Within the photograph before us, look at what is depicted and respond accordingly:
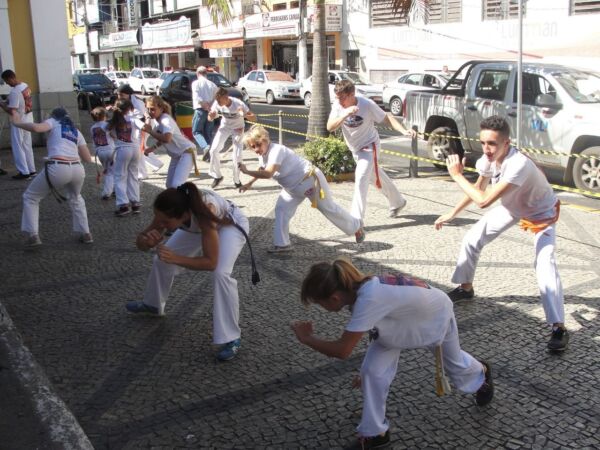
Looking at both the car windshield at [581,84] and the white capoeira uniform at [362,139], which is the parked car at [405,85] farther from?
the white capoeira uniform at [362,139]

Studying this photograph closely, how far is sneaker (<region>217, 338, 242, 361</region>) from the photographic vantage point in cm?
468

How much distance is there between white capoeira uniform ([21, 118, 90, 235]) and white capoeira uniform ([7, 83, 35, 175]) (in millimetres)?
4968

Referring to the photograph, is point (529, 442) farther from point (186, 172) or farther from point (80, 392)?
point (186, 172)

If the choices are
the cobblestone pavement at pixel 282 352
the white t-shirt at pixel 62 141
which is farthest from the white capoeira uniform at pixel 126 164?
the white t-shirt at pixel 62 141

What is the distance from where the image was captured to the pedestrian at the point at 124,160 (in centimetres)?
895

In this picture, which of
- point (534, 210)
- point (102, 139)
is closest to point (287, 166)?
point (534, 210)

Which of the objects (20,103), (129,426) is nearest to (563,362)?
(129,426)

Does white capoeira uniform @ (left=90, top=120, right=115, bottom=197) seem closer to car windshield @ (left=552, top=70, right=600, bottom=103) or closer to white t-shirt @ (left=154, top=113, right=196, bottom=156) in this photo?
white t-shirt @ (left=154, top=113, right=196, bottom=156)

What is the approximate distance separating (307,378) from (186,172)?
4.63 meters

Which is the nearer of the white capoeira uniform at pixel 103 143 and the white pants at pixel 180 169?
the white pants at pixel 180 169

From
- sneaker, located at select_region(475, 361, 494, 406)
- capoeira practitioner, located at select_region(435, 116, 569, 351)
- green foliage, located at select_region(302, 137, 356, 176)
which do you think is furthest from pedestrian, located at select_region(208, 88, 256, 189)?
sneaker, located at select_region(475, 361, 494, 406)

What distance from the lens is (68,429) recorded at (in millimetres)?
3707

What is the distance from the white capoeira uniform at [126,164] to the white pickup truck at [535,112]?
5399 mm

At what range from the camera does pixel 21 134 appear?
11953 millimetres
